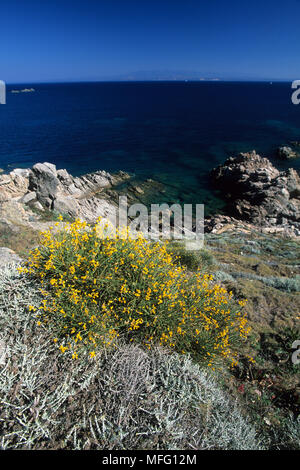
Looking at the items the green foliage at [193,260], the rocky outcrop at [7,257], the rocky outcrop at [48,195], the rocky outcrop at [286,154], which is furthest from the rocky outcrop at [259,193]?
the rocky outcrop at [7,257]

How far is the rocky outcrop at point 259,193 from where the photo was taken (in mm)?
23047

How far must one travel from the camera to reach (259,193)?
26.3m

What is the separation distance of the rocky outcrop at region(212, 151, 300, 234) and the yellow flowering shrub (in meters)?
18.8

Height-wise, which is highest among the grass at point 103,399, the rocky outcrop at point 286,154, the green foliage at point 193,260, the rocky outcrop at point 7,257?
the rocky outcrop at point 286,154

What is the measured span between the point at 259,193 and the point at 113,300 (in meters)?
26.2

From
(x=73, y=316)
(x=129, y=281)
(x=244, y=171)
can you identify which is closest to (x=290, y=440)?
(x=129, y=281)

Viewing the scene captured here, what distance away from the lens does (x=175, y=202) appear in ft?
87.1

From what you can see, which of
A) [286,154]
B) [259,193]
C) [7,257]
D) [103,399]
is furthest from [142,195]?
[286,154]

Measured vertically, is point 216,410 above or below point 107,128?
below

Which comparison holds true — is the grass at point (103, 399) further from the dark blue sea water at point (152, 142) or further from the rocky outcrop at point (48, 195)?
the dark blue sea water at point (152, 142)

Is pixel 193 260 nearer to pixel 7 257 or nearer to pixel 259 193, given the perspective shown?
pixel 7 257
